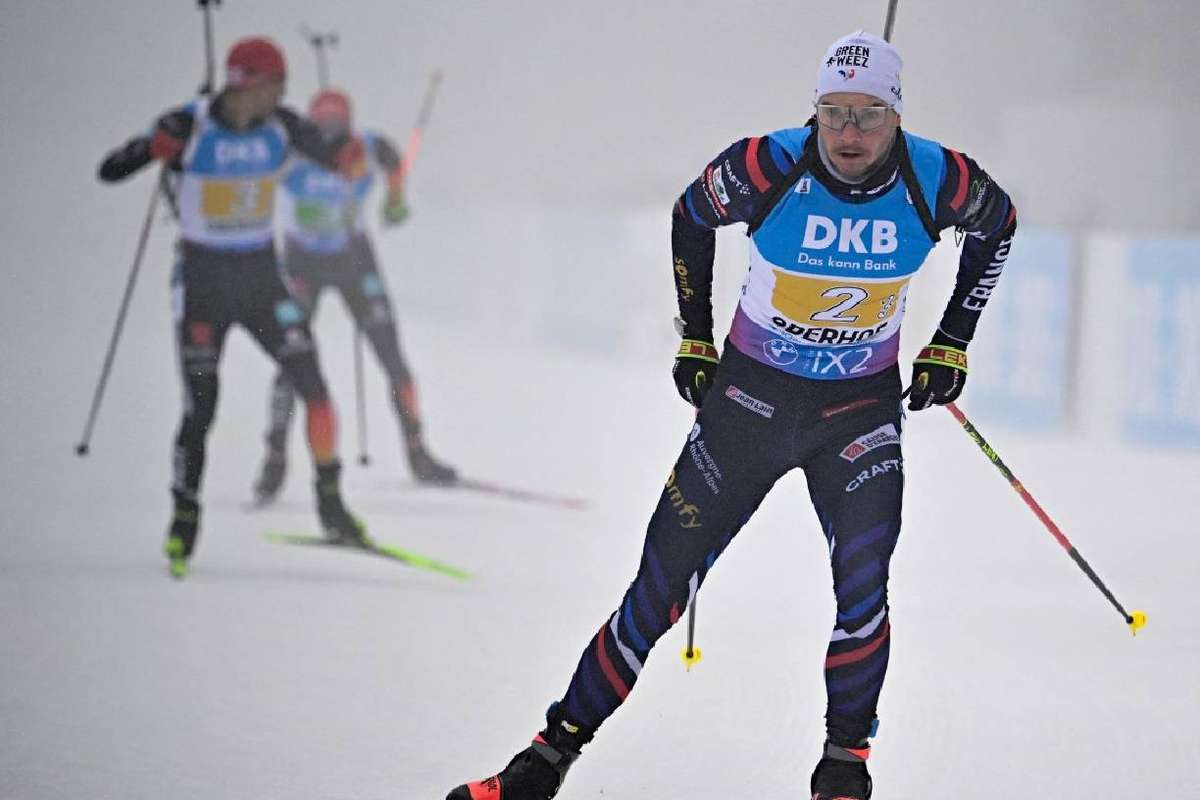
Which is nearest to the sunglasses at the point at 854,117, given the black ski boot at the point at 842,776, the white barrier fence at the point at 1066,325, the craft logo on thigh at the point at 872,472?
the craft logo on thigh at the point at 872,472

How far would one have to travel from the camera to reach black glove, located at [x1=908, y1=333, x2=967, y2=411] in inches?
105

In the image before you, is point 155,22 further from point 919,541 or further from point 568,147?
point 919,541

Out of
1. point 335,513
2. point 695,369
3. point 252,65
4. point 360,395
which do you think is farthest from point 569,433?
point 695,369

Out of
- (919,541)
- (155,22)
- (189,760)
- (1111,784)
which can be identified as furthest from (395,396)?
(1111,784)

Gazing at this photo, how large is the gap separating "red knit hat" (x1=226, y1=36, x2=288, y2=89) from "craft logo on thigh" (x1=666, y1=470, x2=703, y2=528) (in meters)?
2.81

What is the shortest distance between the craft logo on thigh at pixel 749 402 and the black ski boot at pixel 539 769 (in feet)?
2.02

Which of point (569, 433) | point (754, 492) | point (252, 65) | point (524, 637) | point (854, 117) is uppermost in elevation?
point (252, 65)

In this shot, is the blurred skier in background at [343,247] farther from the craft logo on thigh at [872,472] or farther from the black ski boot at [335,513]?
the craft logo on thigh at [872,472]

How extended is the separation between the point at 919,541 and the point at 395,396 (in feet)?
8.00

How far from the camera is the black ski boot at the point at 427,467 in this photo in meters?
6.83

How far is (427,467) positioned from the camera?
685 centimetres

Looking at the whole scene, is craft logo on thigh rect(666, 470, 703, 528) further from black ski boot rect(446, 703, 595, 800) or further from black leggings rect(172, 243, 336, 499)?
black leggings rect(172, 243, 336, 499)

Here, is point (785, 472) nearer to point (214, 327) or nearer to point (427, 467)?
point (214, 327)

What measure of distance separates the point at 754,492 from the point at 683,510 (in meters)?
0.13
